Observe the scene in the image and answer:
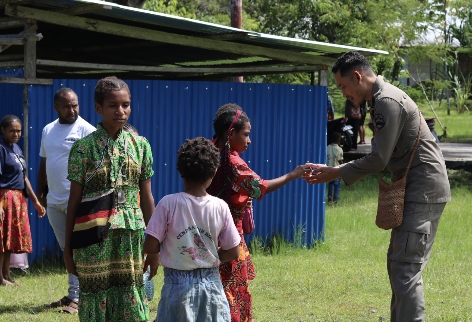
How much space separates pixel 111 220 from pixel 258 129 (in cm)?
555

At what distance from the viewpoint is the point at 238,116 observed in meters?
5.15

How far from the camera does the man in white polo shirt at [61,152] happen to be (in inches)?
261

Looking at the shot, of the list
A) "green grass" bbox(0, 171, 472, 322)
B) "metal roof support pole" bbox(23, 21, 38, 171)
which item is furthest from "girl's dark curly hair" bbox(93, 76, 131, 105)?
"metal roof support pole" bbox(23, 21, 38, 171)

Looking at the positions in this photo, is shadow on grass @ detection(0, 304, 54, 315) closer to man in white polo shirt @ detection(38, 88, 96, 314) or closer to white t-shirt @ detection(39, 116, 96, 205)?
man in white polo shirt @ detection(38, 88, 96, 314)

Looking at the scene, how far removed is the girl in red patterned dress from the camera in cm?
510

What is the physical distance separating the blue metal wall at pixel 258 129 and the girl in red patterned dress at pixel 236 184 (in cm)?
390

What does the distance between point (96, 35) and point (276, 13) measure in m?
10.8

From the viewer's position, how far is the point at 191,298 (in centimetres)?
423

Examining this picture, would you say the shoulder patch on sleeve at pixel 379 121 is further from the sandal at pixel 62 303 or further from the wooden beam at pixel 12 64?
the wooden beam at pixel 12 64

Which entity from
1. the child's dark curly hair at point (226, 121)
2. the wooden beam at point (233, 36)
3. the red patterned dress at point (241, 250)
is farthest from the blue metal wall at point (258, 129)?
the red patterned dress at point (241, 250)

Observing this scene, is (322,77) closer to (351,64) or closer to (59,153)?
(59,153)

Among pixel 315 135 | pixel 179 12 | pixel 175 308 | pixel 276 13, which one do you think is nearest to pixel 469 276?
pixel 315 135

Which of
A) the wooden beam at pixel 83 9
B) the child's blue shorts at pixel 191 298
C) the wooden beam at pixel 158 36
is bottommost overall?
the child's blue shorts at pixel 191 298

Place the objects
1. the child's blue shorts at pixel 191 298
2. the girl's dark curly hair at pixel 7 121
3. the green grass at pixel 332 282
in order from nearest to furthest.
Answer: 1. the child's blue shorts at pixel 191 298
2. the green grass at pixel 332 282
3. the girl's dark curly hair at pixel 7 121
